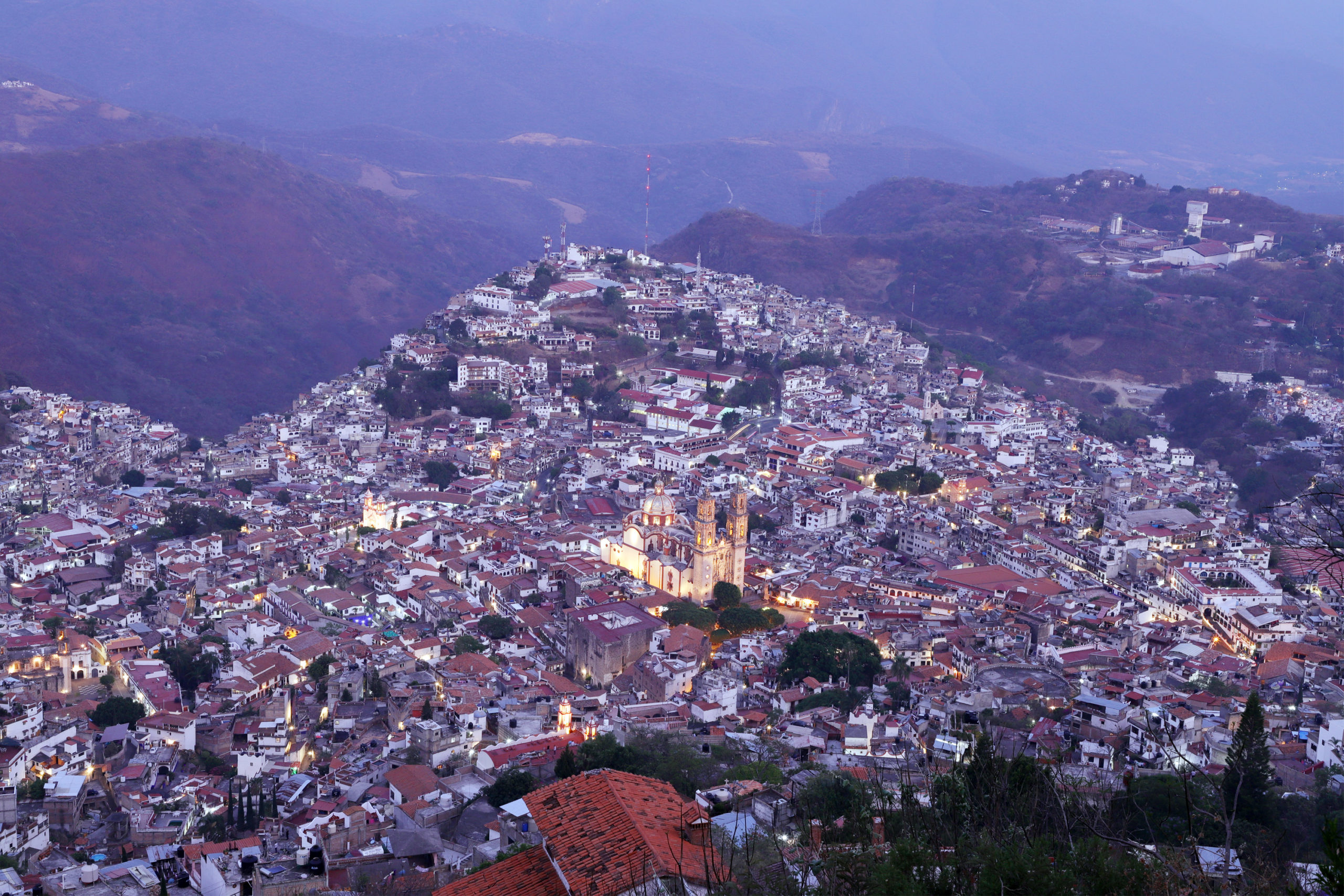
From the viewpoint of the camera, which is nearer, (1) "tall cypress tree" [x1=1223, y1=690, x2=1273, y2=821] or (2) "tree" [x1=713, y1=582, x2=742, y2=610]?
(1) "tall cypress tree" [x1=1223, y1=690, x2=1273, y2=821]

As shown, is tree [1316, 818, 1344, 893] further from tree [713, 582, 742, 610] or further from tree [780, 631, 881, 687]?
tree [713, 582, 742, 610]

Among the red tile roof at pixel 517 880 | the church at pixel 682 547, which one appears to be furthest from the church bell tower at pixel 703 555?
the red tile roof at pixel 517 880

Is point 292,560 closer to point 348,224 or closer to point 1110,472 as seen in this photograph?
point 1110,472

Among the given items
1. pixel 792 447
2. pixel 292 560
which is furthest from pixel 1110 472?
pixel 292 560

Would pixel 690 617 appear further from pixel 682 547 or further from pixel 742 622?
pixel 682 547

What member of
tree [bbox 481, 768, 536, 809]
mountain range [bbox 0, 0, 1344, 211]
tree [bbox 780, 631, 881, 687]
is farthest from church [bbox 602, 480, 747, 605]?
mountain range [bbox 0, 0, 1344, 211]

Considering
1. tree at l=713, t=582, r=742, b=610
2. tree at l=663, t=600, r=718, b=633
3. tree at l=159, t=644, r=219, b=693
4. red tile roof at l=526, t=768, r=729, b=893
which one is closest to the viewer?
red tile roof at l=526, t=768, r=729, b=893

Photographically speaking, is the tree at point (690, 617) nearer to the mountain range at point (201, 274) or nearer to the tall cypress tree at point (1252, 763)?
the tall cypress tree at point (1252, 763)

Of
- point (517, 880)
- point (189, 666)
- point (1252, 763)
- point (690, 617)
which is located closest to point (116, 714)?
point (189, 666)
